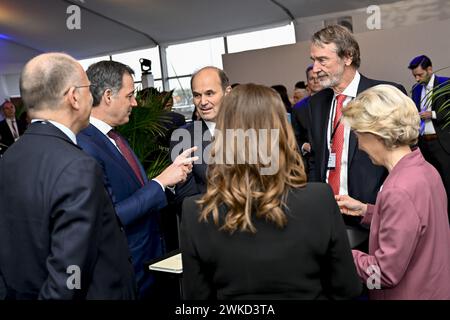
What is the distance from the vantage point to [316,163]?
8.19 ft

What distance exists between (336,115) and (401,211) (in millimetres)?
1043

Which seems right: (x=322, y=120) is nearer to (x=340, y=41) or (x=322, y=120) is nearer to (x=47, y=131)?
(x=340, y=41)

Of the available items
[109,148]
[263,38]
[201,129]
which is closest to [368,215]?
[201,129]

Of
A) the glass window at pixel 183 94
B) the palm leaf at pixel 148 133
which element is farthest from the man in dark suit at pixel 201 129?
the glass window at pixel 183 94

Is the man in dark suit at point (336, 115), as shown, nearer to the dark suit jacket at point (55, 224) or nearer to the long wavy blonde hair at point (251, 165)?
the long wavy blonde hair at point (251, 165)

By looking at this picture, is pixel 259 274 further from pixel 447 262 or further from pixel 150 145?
pixel 150 145

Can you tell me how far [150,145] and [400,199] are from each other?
225cm

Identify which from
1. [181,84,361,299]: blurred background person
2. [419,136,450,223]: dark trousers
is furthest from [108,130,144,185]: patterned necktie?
[419,136,450,223]: dark trousers

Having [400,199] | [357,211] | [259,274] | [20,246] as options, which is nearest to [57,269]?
[20,246]

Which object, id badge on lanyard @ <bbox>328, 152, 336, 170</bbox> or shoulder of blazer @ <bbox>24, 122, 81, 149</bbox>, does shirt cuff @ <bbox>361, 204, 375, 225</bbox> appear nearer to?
id badge on lanyard @ <bbox>328, 152, 336, 170</bbox>

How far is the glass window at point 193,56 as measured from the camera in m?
12.6

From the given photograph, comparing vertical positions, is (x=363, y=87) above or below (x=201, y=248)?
above

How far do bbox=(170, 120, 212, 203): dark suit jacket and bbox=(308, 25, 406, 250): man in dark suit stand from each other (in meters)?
0.58

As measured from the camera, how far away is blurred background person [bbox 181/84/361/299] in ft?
4.08
